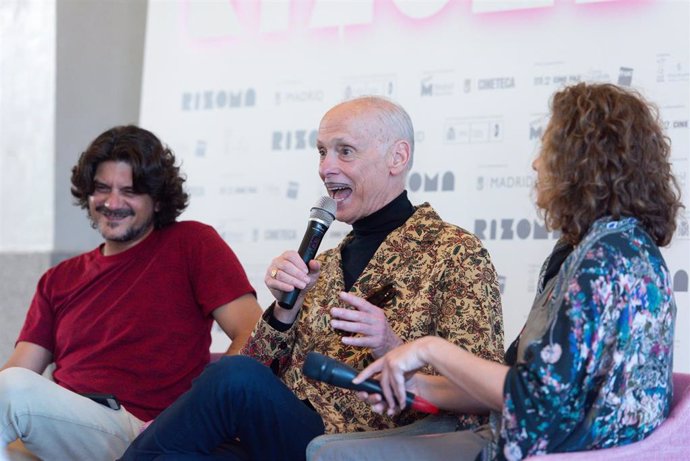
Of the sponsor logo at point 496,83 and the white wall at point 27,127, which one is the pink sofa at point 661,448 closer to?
the sponsor logo at point 496,83

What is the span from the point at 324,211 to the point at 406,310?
30cm

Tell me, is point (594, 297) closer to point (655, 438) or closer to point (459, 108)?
point (655, 438)

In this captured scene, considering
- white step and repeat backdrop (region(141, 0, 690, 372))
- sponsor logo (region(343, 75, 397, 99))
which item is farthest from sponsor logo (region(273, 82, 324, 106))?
sponsor logo (region(343, 75, 397, 99))

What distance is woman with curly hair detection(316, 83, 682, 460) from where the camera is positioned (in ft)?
5.30

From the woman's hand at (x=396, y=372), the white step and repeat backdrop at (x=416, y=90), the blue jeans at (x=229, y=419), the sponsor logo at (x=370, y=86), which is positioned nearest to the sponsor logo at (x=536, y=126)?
the white step and repeat backdrop at (x=416, y=90)

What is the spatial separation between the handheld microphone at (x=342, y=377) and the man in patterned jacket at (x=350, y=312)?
6.8 inches

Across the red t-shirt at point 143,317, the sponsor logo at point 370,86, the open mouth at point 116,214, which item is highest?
the sponsor logo at point 370,86

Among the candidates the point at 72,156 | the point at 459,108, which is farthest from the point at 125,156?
the point at 72,156

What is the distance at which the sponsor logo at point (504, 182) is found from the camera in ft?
10.8

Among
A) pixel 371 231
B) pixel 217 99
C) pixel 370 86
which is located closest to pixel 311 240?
pixel 371 231

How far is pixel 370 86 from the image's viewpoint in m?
3.62

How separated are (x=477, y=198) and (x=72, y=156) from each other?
6.94 feet

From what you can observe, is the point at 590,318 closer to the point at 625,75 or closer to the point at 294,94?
the point at 625,75

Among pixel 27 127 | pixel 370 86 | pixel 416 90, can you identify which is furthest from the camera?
pixel 27 127
